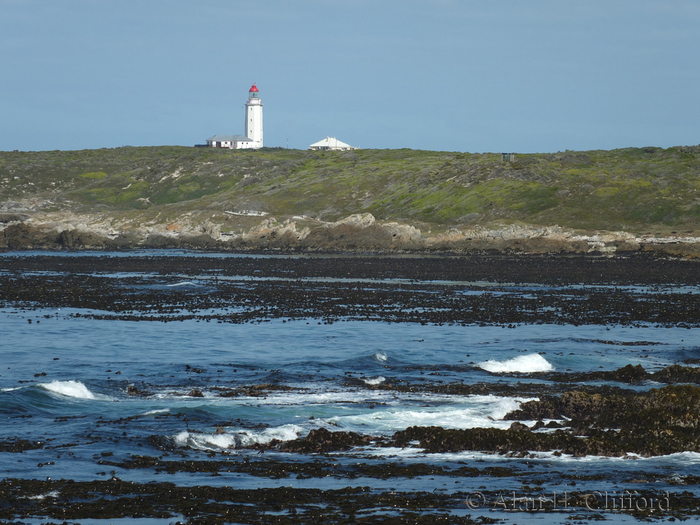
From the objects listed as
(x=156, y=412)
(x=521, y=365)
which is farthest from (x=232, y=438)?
(x=521, y=365)

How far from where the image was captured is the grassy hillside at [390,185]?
362ft

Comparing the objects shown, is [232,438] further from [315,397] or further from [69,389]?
[69,389]

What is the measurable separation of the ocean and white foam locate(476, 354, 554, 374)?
0.28ft

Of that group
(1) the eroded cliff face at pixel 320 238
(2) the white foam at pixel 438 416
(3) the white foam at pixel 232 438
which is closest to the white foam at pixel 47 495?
(3) the white foam at pixel 232 438

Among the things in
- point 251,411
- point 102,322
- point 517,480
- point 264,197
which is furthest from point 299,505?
point 264,197

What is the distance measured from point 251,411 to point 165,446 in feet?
12.7

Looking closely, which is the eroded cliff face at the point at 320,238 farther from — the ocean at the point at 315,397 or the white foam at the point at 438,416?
the white foam at the point at 438,416

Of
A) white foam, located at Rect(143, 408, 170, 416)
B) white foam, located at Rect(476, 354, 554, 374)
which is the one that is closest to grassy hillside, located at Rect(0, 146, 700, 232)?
white foam, located at Rect(476, 354, 554, 374)

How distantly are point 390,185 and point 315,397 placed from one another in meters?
114

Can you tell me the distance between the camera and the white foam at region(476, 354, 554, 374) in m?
30.1

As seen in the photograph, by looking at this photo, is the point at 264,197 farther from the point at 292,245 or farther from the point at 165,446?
the point at 165,446

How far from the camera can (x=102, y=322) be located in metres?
42.4

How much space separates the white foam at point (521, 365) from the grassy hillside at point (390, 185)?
73.3 metres

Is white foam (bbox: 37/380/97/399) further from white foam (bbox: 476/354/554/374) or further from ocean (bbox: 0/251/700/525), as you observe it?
white foam (bbox: 476/354/554/374)
